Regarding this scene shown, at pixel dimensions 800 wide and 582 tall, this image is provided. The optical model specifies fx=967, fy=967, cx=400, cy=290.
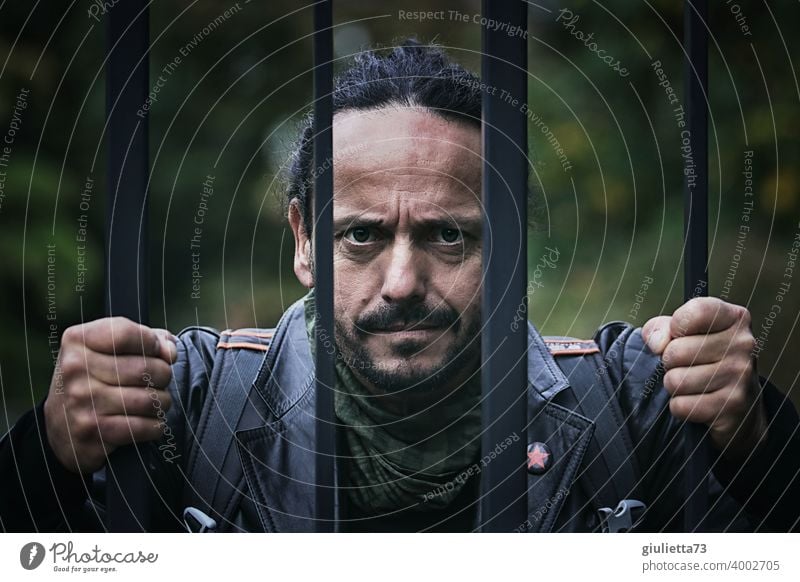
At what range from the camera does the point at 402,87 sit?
1403 mm

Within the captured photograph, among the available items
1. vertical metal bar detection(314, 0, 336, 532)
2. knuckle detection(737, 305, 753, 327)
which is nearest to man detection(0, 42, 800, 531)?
knuckle detection(737, 305, 753, 327)

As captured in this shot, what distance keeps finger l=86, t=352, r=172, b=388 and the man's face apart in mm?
434

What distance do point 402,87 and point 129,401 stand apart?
2.18 ft

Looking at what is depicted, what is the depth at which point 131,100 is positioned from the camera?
0.85m

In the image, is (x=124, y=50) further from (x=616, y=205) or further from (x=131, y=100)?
(x=616, y=205)

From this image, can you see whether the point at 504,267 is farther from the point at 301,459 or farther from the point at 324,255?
the point at 301,459

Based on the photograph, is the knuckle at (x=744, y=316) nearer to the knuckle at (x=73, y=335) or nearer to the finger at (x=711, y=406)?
A: the finger at (x=711, y=406)

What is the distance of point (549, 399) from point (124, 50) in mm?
721

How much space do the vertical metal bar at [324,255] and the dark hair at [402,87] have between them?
0.54 m

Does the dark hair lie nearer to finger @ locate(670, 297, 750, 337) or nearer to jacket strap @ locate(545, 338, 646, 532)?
jacket strap @ locate(545, 338, 646, 532)

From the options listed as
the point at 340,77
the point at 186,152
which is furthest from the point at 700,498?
the point at 186,152

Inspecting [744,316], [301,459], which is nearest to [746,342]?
[744,316]

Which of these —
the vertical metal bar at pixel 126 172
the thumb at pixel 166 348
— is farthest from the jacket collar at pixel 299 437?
the vertical metal bar at pixel 126 172

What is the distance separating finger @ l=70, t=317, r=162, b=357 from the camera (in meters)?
0.90
